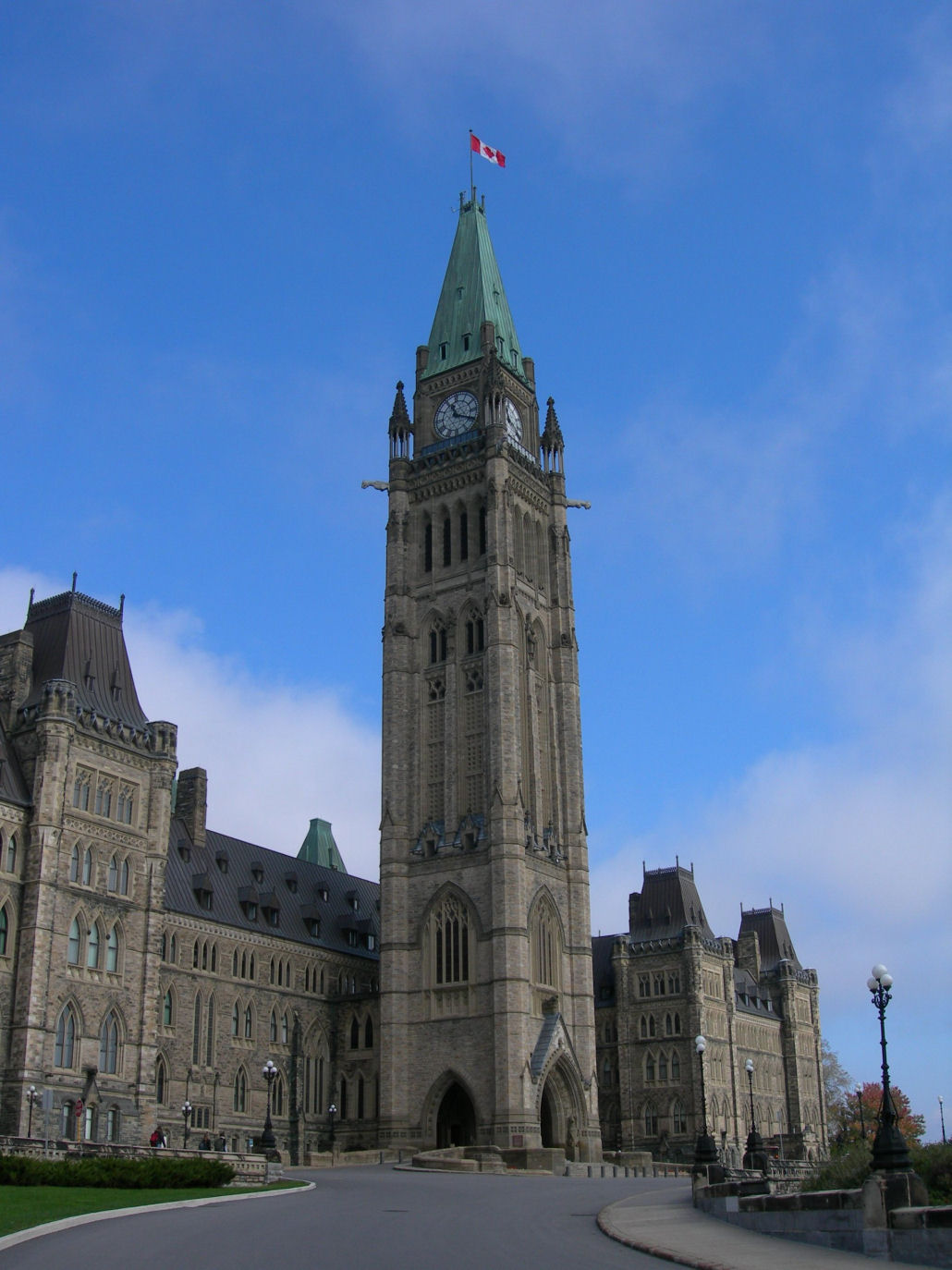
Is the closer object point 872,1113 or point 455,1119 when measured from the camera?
point 455,1119

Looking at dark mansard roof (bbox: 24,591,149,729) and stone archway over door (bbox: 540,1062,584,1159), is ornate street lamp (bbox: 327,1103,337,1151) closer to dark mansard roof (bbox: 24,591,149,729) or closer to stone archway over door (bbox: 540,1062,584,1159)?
stone archway over door (bbox: 540,1062,584,1159)

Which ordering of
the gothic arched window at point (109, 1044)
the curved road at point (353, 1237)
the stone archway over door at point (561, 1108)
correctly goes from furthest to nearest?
the stone archway over door at point (561, 1108)
the gothic arched window at point (109, 1044)
the curved road at point (353, 1237)

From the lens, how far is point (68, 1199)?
28.2 meters

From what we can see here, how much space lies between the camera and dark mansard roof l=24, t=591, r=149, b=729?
57562 millimetres

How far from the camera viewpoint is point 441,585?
262 ft

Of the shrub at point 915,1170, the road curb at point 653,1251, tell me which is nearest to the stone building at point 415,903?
the road curb at point 653,1251

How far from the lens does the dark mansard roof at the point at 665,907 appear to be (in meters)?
93.6

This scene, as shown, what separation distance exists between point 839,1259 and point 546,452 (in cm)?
7038

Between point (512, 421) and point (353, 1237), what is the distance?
6706 centimetres

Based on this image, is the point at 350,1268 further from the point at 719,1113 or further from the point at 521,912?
the point at 719,1113

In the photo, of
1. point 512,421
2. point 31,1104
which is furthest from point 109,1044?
point 512,421

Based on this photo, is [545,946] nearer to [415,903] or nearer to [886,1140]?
[415,903]

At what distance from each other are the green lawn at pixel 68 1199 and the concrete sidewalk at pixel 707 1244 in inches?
385

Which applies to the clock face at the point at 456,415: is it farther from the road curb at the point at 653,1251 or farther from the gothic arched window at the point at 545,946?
the road curb at the point at 653,1251
